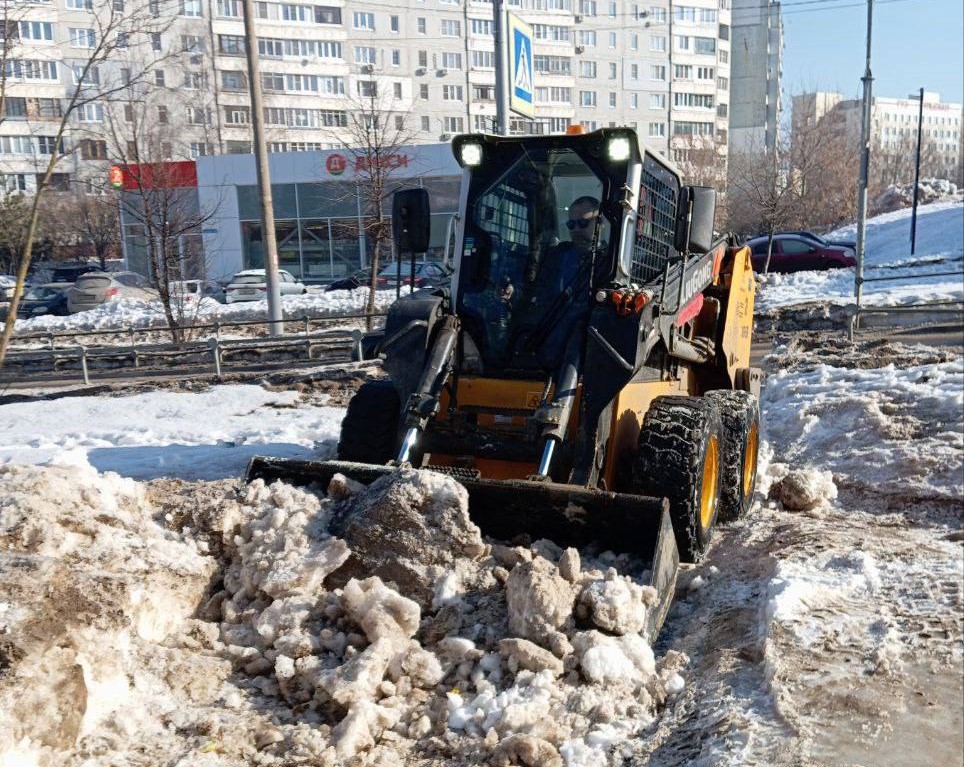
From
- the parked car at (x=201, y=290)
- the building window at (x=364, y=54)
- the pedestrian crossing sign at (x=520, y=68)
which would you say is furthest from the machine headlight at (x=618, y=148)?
the building window at (x=364, y=54)

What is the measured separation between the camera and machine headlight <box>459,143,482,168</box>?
6.57m

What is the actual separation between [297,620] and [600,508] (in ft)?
5.66

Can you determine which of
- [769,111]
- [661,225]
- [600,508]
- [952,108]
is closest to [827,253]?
[661,225]

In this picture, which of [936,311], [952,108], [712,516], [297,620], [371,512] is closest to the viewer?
[297,620]

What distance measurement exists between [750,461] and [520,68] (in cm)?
732

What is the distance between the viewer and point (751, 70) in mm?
85188

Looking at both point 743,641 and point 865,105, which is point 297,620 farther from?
point 865,105

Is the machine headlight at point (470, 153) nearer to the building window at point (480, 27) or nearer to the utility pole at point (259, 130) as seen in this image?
the utility pole at point (259, 130)

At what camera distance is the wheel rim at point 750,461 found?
7340mm

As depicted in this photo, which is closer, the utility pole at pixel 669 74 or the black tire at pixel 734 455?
the black tire at pixel 734 455

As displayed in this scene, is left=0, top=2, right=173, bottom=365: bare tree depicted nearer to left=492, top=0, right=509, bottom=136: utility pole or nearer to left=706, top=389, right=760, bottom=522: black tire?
left=706, top=389, right=760, bottom=522: black tire

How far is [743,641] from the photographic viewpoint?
489 centimetres

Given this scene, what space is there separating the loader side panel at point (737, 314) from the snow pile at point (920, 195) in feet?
140

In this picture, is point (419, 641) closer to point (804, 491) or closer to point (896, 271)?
point (804, 491)
